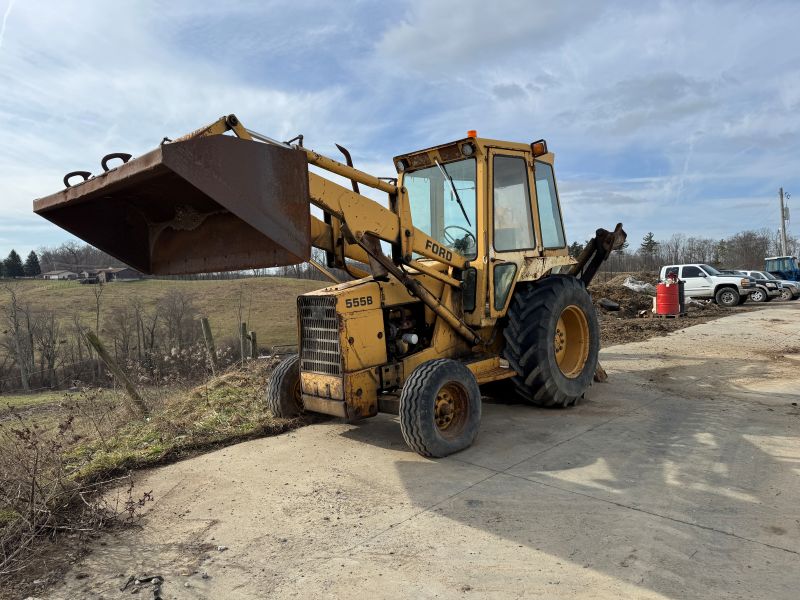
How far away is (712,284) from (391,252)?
21.2 m

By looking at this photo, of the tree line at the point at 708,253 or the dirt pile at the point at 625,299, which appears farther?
the tree line at the point at 708,253

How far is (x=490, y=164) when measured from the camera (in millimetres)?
5668

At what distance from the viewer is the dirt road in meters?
2.94

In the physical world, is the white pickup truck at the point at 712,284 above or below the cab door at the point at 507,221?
below

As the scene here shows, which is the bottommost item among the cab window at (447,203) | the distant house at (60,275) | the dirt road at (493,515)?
the dirt road at (493,515)

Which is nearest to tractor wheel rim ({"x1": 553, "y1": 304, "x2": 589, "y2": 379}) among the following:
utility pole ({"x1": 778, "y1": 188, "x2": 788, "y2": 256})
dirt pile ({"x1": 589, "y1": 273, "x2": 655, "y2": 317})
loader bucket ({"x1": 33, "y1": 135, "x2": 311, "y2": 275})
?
loader bucket ({"x1": 33, "y1": 135, "x2": 311, "y2": 275})

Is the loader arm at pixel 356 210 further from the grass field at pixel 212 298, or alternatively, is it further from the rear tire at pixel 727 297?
the grass field at pixel 212 298

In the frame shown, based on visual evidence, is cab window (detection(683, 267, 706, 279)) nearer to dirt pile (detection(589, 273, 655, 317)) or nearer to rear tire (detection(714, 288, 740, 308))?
rear tire (detection(714, 288, 740, 308))

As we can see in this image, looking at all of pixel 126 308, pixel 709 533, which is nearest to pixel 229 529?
pixel 709 533

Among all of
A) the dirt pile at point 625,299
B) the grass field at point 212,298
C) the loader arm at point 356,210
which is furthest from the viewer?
the grass field at point 212,298

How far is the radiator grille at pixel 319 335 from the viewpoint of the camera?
492 centimetres

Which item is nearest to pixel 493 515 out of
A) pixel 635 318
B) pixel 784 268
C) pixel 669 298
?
pixel 669 298

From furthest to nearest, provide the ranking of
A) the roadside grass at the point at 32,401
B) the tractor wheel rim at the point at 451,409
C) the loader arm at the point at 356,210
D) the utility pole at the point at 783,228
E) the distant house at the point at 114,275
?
the distant house at the point at 114,275
the utility pole at the point at 783,228
the roadside grass at the point at 32,401
the tractor wheel rim at the point at 451,409
the loader arm at the point at 356,210

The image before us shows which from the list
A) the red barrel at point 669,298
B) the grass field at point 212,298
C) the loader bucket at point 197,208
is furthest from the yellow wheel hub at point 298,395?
the grass field at point 212,298
